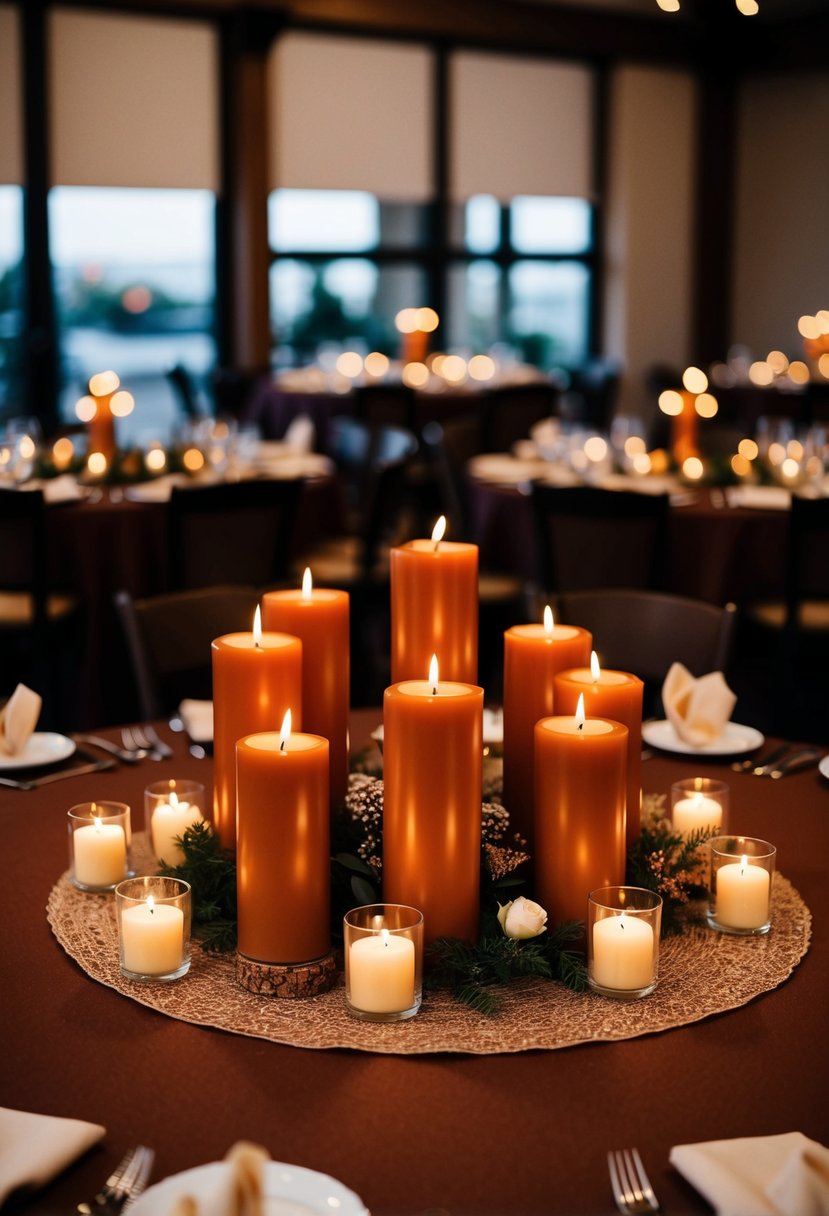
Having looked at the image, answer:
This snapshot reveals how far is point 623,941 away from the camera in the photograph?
3.82 feet

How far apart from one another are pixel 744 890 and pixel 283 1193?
0.57 m


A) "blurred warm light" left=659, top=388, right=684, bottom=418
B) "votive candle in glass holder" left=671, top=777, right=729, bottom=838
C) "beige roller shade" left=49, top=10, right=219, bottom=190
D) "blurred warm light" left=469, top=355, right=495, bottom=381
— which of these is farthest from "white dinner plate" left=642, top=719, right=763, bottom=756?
"beige roller shade" left=49, top=10, right=219, bottom=190

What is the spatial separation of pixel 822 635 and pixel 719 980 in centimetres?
284

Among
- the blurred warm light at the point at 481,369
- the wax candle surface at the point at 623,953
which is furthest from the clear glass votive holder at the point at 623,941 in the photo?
the blurred warm light at the point at 481,369

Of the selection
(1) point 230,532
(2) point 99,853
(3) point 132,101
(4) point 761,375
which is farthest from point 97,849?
(3) point 132,101

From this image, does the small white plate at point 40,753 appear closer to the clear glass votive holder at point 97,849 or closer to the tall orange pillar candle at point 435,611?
the clear glass votive holder at point 97,849

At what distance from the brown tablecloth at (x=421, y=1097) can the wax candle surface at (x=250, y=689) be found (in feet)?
0.80

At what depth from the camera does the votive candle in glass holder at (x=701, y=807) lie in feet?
4.95

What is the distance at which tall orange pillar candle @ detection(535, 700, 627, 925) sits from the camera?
1193mm

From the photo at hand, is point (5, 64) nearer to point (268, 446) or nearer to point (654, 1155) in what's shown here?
point (268, 446)

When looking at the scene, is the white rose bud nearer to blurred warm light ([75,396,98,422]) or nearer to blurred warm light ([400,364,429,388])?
blurred warm light ([75,396,98,422])

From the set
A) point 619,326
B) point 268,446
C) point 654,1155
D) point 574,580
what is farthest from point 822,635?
point 619,326

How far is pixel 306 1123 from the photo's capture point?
100 centimetres

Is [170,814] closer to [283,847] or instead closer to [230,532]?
[283,847]
